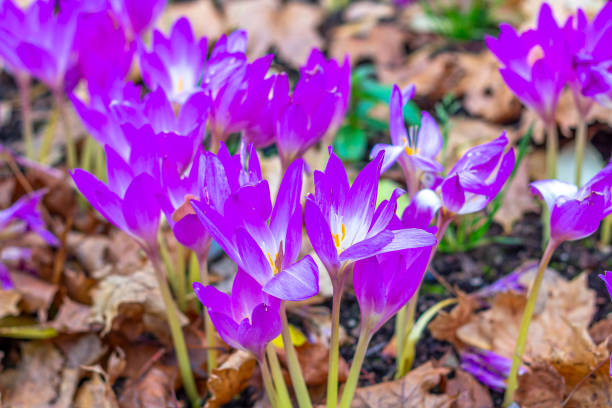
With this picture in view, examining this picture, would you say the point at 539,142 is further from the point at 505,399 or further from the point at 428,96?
the point at 505,399

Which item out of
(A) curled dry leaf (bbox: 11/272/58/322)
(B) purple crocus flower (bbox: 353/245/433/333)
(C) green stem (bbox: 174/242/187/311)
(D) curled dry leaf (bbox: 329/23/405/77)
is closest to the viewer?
(B) purple crocus flower (bbox: 353/245/433/333)

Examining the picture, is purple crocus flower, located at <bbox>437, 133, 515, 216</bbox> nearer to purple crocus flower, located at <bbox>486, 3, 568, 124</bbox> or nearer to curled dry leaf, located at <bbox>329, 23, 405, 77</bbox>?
purple crocus flower, located at <bbox>486, 3, 568, 124</bbox>

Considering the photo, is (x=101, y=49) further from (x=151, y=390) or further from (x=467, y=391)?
(x=467, y=391)

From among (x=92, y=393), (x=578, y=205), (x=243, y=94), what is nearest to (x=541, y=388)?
(x=578, y=205)

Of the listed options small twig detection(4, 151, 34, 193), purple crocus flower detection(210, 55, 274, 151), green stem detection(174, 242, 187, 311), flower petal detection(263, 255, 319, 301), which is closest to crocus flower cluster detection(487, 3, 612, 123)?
purple crocus flower detection(210, 55, 274, 151)

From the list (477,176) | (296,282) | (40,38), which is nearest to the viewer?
(296,282)

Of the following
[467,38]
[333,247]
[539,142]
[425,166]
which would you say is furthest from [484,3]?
[333,247]
